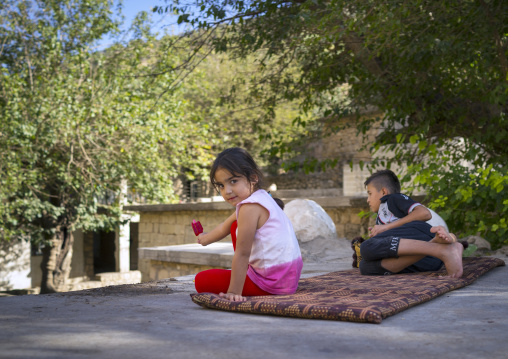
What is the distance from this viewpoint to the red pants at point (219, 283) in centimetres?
301

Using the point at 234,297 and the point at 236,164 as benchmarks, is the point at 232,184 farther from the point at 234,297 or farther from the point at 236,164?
the point at 234,297

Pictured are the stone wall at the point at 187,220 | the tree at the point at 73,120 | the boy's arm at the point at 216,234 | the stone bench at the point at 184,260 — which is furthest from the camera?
the tree at the point at 73,120

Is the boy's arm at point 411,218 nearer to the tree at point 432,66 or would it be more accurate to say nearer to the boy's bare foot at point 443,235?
the boy's bare foot at point 443,235

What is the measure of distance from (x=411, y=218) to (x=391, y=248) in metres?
0.31

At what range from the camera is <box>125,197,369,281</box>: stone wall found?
26.9 feet

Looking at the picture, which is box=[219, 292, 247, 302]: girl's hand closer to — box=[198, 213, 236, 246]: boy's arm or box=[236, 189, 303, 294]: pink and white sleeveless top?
box=[236, 189, 303, 294]: pink and white sleeveless top

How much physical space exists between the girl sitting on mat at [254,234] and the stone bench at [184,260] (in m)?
3.35

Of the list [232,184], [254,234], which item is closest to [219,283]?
[254,234]

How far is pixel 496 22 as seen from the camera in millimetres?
5973

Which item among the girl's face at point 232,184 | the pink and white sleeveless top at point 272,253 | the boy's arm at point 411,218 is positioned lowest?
the pink and white sleeveless top at point 272,253

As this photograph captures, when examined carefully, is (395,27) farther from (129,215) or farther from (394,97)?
(129,215)

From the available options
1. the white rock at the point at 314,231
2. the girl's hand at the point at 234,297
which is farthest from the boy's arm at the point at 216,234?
the white rock at the point at 314,231

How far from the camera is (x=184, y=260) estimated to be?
742cm

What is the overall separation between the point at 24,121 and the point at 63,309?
→ 995 centimetres
